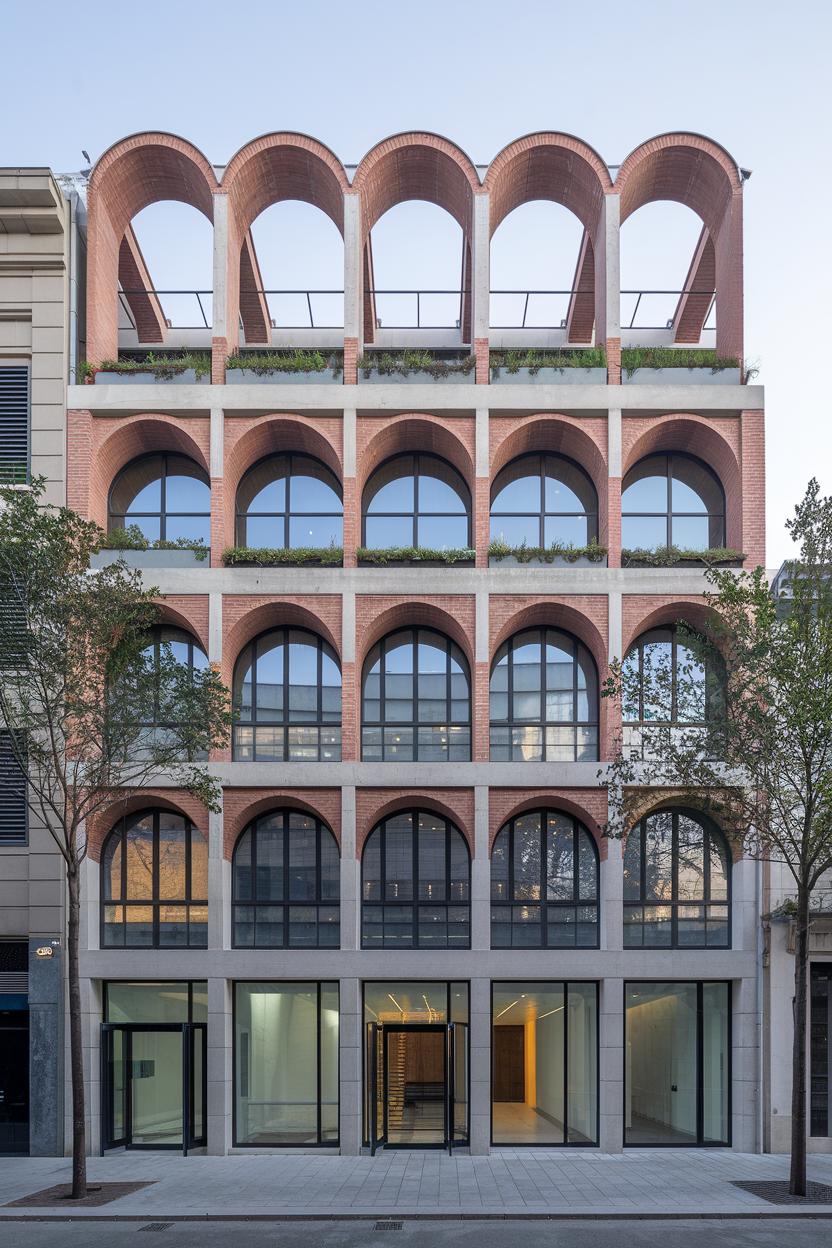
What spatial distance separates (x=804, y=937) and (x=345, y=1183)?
9.97m

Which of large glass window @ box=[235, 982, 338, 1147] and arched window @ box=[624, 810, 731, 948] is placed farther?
arched window @ box=[624, 810, 731, 948]

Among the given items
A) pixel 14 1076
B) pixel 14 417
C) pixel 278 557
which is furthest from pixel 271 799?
pixel 14 417

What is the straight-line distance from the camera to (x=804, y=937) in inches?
764

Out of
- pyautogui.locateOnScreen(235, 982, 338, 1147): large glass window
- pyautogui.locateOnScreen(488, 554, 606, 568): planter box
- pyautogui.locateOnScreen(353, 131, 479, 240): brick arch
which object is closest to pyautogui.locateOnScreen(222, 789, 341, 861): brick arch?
pyautogui.locateOnScreen(235, 982, 338, 1147): large glass window

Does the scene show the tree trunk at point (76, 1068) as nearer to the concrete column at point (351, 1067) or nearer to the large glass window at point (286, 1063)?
the large glass window at point (286, 1063)

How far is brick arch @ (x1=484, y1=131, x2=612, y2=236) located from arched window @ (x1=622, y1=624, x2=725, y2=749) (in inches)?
427

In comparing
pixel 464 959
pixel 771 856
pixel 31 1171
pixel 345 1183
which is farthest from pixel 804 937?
pixel 31 1171

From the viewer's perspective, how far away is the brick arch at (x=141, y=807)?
23547 millimetres

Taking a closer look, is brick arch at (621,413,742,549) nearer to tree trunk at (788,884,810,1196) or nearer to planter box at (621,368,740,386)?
planter box at (621,368,740,386)

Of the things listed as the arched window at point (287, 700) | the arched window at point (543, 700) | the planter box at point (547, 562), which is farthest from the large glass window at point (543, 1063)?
the planter box at point (547, 562)

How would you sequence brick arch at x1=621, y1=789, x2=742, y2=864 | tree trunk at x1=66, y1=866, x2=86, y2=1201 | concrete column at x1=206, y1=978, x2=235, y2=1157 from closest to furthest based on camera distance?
tree trunk at x1=66, y1=866, x2=86, y2=1201
brick arch at x1=621, y1=789, x2=742, y2=864
concrete column at x1=206, y1=978, x2=235, y2=1157

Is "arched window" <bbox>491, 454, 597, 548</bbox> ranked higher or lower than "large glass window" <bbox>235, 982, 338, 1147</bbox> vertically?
higher

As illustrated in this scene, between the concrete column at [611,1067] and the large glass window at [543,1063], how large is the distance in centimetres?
43

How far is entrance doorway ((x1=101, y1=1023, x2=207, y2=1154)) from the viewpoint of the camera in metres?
23.0
